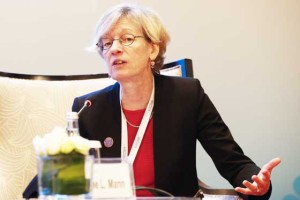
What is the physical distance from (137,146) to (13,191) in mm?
630

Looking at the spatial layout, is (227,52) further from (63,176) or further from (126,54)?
(63,176)

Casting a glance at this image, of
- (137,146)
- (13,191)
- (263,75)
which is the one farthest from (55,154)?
(263,75)

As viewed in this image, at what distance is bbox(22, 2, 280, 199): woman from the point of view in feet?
5.16

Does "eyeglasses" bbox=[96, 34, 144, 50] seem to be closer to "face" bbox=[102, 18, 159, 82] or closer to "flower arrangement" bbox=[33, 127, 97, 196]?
"face" bbox=[102, 18, 159, 82]

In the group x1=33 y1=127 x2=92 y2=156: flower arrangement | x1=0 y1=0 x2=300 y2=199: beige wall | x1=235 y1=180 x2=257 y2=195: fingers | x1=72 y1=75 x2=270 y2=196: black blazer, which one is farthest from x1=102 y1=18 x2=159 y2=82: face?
x1=0 y1=0 x2=300 y2=199: beige wall

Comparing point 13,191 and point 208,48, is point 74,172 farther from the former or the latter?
point 208,48

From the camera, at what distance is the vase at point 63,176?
874 millimetres

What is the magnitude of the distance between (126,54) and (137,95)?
184mm

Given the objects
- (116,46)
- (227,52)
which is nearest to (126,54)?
(116,46)

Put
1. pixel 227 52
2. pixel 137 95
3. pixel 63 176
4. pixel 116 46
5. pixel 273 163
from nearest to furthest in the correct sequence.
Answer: pixel 63 176 → pixel 273 163 → pixel 116 46 → pixel 137 95 → pixel 227 52

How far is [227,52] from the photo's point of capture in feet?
8.22

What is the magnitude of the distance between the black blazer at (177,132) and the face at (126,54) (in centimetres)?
14

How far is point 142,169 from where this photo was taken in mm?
1576

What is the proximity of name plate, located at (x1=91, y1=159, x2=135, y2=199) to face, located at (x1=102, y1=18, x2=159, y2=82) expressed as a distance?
65 centimetres
